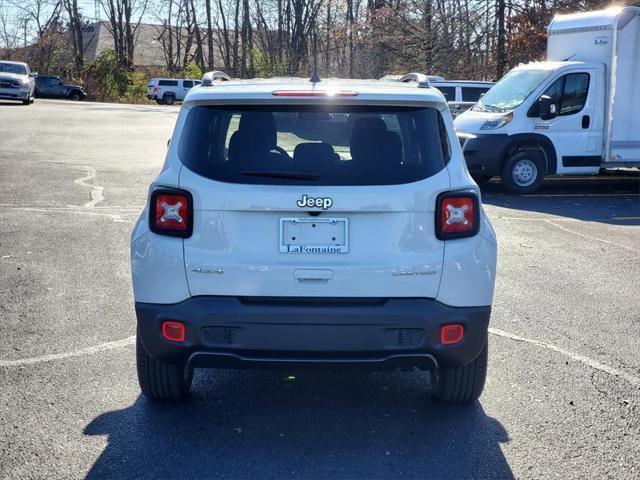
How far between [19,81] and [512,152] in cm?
2825

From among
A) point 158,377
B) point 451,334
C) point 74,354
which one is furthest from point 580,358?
point 74,354

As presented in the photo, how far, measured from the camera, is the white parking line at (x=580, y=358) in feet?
17.4

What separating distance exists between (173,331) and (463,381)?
164 centimetres

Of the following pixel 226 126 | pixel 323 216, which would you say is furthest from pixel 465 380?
pixel 226 126

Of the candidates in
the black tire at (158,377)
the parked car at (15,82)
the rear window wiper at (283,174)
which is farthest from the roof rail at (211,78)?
the parked car at (15,82)

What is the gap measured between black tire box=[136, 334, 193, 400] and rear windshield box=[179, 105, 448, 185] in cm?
111

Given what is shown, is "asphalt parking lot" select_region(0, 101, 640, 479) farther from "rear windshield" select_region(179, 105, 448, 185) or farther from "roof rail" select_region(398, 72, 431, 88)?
"roof rail" select_region(398, 72, 431, 88)

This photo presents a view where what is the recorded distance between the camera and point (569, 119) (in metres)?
14.6

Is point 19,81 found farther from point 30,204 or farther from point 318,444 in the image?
point 318,444

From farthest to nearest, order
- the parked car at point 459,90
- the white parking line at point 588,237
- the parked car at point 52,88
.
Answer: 1. the parked car at point 52,88
2. the parked car at point 459,90
3. the white parking line at point 588,237

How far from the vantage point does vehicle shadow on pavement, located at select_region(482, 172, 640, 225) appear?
12.5 metres

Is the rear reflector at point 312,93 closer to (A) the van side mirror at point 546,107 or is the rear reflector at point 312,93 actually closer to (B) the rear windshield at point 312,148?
(B) the rear windshield at point 312,148

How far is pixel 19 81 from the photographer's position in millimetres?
36719

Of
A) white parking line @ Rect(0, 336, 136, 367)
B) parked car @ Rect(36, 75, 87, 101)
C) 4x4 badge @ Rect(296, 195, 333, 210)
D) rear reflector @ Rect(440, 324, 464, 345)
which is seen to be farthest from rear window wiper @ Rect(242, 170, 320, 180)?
parked car @ Rect(36, 75, 87, 101)
